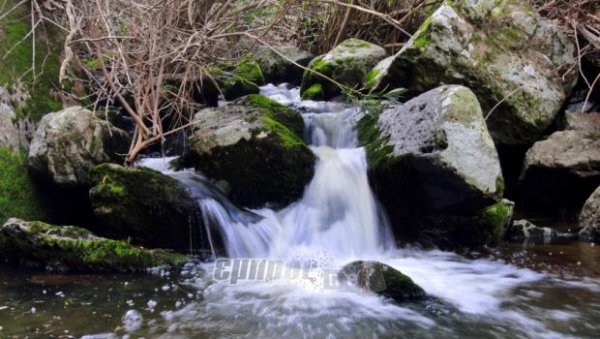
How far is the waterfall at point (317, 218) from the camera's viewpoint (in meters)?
5.13

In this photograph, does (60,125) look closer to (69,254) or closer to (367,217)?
(69,254)

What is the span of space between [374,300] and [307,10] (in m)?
7.56

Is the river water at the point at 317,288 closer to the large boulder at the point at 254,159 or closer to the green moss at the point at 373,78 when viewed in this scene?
the large boulder at the point at 254,159

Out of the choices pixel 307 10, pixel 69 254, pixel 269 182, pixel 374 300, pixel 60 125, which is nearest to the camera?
pixel 374 300

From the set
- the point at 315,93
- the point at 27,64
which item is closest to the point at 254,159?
the point at 315,93

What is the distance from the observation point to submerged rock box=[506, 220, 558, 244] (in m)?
5.66

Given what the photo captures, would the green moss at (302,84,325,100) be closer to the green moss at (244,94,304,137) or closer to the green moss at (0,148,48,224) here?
the green moss at (244,94,304,137)

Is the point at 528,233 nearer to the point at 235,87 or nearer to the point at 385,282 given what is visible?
the point at 385,282

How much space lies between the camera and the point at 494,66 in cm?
633

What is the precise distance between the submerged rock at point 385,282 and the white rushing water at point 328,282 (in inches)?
3.5

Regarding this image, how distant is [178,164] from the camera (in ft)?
19.9

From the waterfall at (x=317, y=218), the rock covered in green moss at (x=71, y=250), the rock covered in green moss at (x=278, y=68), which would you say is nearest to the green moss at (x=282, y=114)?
the waterfall at (x=317, y=218)

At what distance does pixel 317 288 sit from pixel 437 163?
1.75 metres

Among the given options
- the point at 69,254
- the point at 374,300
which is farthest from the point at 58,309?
the point at 374,300
